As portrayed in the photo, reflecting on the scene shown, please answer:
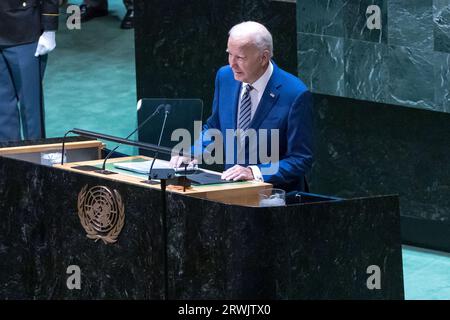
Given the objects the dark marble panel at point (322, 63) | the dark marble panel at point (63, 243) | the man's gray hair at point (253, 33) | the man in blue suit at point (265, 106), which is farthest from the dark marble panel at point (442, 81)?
the dark marble panel at point (63, 243)

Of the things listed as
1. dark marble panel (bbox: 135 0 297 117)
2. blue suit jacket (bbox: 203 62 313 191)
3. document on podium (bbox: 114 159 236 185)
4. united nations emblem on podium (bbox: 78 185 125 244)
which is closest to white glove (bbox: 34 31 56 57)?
dark marble panel (bbox: 135 0 297 117)

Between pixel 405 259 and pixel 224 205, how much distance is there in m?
2.88

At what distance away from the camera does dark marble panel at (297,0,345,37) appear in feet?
27.5

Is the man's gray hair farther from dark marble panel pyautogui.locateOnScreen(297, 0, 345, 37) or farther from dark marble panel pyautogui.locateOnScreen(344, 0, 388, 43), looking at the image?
dark marble panel pyautogui.locateOnScreen(297, 0, 345, 37)

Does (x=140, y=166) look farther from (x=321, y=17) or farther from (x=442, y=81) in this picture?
(x=321, y=17)

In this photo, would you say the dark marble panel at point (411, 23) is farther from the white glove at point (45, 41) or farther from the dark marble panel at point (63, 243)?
the dark marble panel at point (63, 243)

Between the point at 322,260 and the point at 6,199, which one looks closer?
the point at 322,260

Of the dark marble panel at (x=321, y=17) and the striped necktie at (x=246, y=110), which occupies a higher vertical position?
the dark marble panel at (x=321, y=17)

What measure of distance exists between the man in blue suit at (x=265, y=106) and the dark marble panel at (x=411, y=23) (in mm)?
1405

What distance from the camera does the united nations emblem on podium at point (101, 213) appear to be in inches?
240
